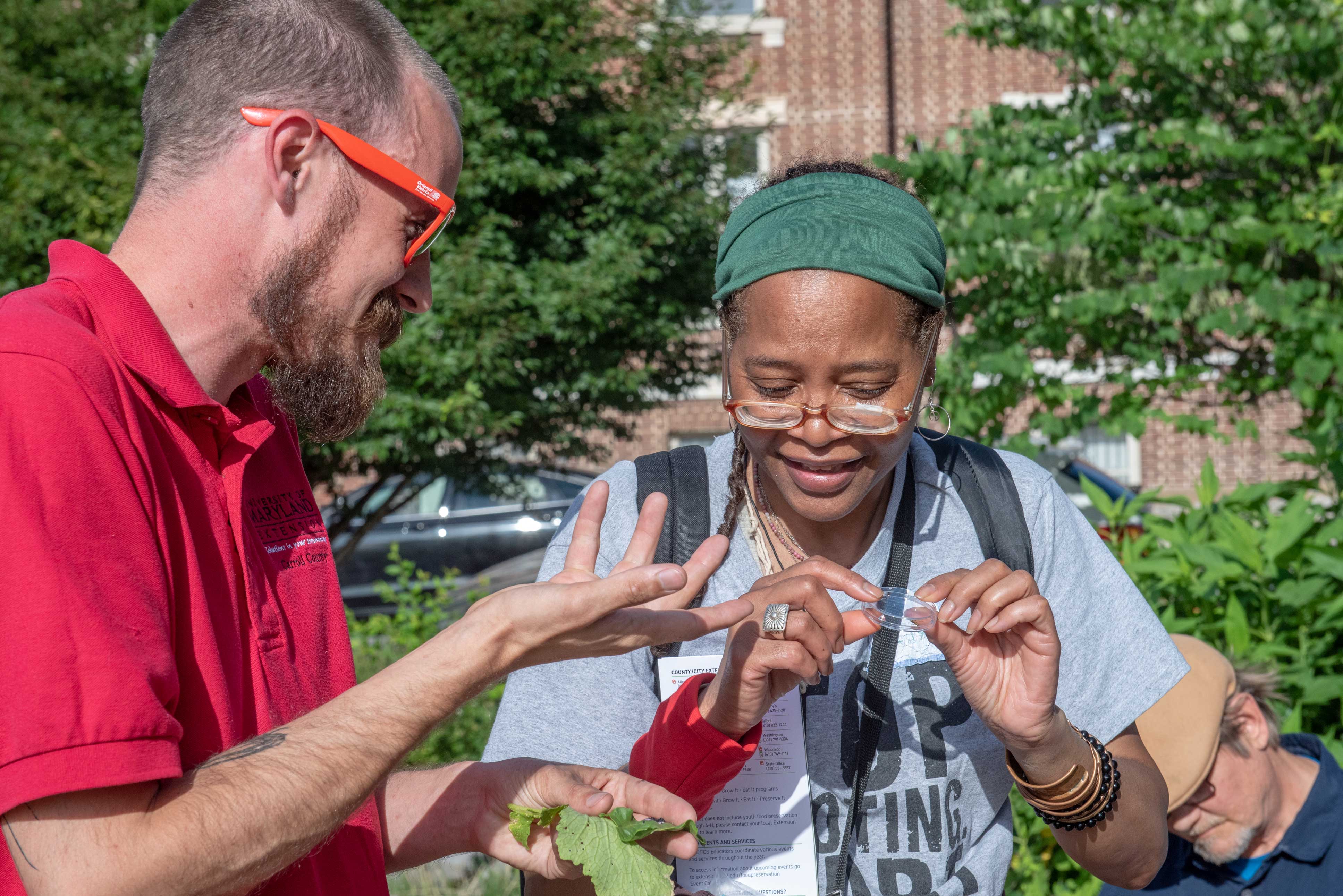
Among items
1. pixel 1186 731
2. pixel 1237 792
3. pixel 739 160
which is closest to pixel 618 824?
pixel 1186 731

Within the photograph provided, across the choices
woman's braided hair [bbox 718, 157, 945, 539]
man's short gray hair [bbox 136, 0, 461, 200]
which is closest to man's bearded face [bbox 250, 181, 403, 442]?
man's short gray hair [bbox 136, 0, 461, 200]

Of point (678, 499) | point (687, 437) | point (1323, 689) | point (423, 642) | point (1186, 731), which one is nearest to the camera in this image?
point (678, 499)

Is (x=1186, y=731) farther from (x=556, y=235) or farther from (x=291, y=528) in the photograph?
(x=556, y=235)

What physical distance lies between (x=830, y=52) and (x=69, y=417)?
18808 mm

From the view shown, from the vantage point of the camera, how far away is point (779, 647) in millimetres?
1736

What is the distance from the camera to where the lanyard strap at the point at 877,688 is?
1.88 metres

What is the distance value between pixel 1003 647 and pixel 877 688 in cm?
22

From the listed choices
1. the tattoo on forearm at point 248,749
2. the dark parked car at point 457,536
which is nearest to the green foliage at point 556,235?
the dark parked car at point 457,536

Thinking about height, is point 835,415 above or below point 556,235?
above

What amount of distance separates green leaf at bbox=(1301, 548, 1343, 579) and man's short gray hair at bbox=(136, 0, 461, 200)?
2.81m

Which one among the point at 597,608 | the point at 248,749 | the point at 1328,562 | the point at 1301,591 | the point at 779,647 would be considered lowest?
the point at 1301,591

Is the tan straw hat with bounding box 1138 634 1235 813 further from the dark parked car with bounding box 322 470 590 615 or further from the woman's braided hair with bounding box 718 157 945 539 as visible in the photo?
the dark parked car with bounding box 322 470 590 615

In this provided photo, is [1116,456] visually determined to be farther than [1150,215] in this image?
Yes

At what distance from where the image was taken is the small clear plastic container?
1.87 metres
